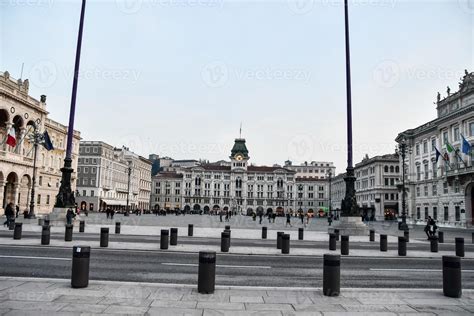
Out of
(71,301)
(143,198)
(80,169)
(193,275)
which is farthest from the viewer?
(143,198)

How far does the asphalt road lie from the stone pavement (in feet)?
3.74

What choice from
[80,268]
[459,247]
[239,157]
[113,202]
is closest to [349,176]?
[459,247]

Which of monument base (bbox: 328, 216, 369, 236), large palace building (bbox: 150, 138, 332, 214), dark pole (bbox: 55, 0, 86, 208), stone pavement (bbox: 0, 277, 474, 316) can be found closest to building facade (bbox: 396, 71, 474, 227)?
monument base (bbox: 328, 216, 369, 236)

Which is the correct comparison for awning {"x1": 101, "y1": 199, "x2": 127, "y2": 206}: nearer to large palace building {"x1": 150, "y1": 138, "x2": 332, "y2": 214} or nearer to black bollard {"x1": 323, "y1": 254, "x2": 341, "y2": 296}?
large palace building {"x1": 150, "y1": 138, "x2": 332, "y2": 214}

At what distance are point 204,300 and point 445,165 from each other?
56.8 metres

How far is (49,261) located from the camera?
12.5 m

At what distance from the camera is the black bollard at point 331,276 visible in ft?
27.4

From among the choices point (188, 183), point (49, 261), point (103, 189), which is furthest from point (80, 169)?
point (49, 261)

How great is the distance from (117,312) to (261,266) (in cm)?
674

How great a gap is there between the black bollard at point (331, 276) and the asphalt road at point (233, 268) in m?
1.57

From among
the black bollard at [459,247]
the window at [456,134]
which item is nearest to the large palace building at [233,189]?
the window at [456,134]

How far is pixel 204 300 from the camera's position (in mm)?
7734

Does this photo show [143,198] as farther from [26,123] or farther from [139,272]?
[139,272]

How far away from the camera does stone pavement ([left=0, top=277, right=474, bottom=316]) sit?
6.95 m
